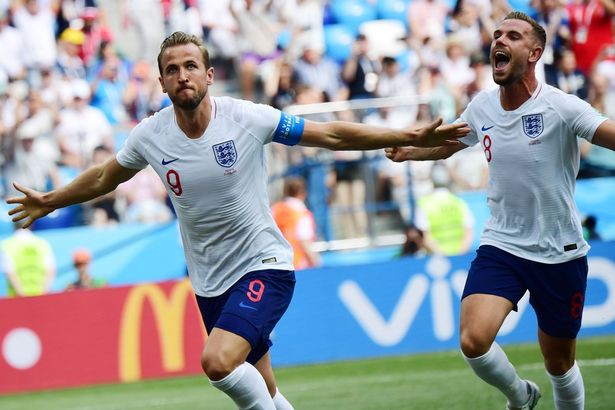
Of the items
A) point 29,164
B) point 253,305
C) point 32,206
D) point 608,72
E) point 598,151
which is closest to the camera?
point 253,305

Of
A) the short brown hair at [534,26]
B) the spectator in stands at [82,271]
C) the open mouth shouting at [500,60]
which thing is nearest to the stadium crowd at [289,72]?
the spectator in stands at [82,271]

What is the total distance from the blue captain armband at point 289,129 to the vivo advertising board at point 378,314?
6714 mm

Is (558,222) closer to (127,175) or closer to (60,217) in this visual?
(127,175)

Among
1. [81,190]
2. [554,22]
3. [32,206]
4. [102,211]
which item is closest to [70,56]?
[102,211]

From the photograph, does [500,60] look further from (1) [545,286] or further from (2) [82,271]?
(2) [82,271]

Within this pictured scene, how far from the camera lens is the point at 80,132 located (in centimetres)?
1786

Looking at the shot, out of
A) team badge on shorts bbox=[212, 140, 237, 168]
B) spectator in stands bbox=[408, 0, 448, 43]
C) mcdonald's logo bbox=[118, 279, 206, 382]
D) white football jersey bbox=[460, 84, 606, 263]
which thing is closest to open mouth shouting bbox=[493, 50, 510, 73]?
white football jersey bbox=[460, 84, 606, 263]

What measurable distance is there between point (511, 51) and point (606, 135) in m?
0.87

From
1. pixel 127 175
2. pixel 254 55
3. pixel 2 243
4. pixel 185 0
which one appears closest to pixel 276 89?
pixel 254 55

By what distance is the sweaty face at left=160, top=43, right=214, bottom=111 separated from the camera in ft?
22.1

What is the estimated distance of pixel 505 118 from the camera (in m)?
7.30

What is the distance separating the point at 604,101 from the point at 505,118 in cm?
1011

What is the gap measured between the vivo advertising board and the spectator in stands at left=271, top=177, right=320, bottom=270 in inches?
53.8

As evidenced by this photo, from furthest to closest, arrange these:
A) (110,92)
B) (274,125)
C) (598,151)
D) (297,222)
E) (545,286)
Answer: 1. (110,92)
2. (598,151)
3. (297,222)
4. (545,286)
5. (274,125)
